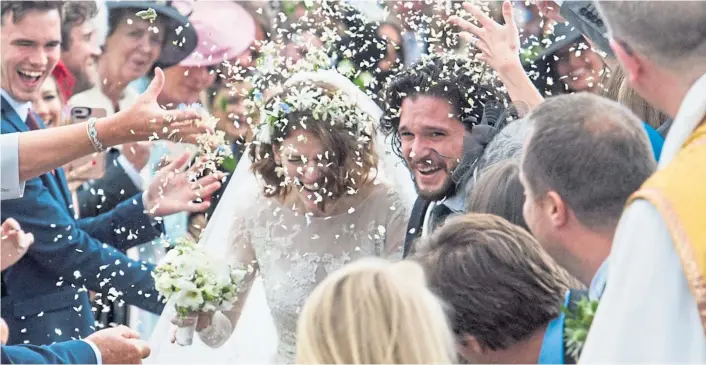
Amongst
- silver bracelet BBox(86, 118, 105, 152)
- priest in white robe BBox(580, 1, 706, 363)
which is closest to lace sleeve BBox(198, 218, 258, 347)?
silver bracelet BBox(86, 118, 105, 152)

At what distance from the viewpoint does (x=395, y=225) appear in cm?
458

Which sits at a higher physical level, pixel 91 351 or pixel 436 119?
pixel 436 119

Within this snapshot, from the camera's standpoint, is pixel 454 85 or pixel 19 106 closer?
pixel 454 85

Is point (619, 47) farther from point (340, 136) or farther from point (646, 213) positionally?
point (340, 136)

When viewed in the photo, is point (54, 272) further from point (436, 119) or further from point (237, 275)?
point (436, 119)

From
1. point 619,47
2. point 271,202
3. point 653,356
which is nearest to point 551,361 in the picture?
point 653,356

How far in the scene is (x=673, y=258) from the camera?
Answer: 7.13 ft

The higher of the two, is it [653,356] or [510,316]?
[653,356]

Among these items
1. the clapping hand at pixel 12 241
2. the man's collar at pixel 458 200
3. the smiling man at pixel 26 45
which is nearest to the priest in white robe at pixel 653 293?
the man's collar at pixel 458 200

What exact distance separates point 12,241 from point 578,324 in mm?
2794

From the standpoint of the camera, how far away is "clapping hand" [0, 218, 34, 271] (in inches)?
181

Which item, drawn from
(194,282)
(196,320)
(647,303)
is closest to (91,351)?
(194,282)

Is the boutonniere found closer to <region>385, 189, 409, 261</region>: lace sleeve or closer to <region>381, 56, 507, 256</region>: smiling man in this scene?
<region>381, 56, 507, 256</region>: smiling man

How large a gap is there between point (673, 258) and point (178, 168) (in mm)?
3139
